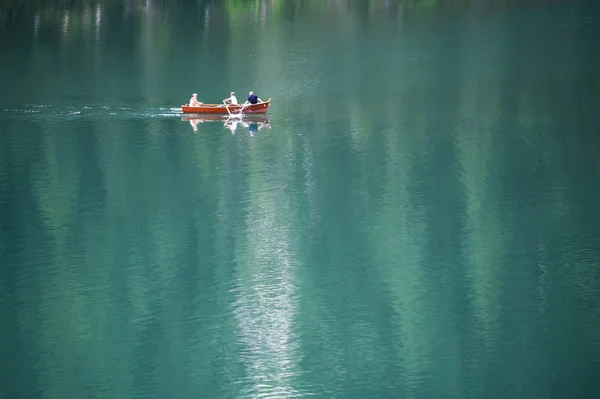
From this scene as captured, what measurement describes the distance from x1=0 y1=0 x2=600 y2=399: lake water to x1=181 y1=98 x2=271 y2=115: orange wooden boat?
511mm

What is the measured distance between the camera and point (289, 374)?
64.1ft

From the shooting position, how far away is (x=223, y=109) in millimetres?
46594

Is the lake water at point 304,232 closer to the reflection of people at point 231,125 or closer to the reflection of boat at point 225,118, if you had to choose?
the reflection of people at point 231,125

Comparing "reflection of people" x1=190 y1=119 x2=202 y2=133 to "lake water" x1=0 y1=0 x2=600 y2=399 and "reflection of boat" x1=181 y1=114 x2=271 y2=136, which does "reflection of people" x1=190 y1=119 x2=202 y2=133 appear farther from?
"lake water" x1=0 y1=0 x2=600 y2=399

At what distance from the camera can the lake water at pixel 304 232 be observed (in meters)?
20.2

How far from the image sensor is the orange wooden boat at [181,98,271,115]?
152ft

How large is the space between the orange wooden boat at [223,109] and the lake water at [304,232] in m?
0.51

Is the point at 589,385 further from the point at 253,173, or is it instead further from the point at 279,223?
the point at 253,173

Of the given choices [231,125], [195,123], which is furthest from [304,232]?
[195,123]

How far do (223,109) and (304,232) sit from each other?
1854 centimetres

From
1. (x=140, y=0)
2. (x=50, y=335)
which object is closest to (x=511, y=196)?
(x=50, y=335)

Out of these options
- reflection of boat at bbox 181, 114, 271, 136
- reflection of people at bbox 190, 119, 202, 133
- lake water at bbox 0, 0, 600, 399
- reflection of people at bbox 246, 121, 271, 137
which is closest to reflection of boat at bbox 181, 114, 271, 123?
reflection of boat at bbox 181, 114, 271, 136

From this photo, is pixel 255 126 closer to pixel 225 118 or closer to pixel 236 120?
pixel 236 120

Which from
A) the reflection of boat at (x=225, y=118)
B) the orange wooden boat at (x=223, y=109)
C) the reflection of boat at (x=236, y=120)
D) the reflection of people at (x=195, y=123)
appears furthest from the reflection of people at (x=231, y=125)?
the reflection of people at (x=195, y=123)
